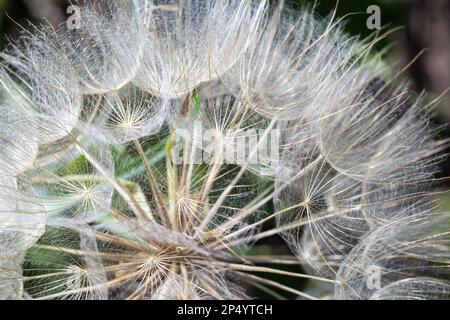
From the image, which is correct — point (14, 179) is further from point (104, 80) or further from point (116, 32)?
point (116, 32)

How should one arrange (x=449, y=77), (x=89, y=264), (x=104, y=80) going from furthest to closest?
(x=449, y=77) → (x=104, y=80) → (x=89, y=264)

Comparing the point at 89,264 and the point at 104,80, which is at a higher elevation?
the point at 104,80

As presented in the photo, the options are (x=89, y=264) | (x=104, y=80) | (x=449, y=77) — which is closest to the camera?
(x=89, y=264)

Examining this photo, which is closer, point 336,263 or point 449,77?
point 336,263
